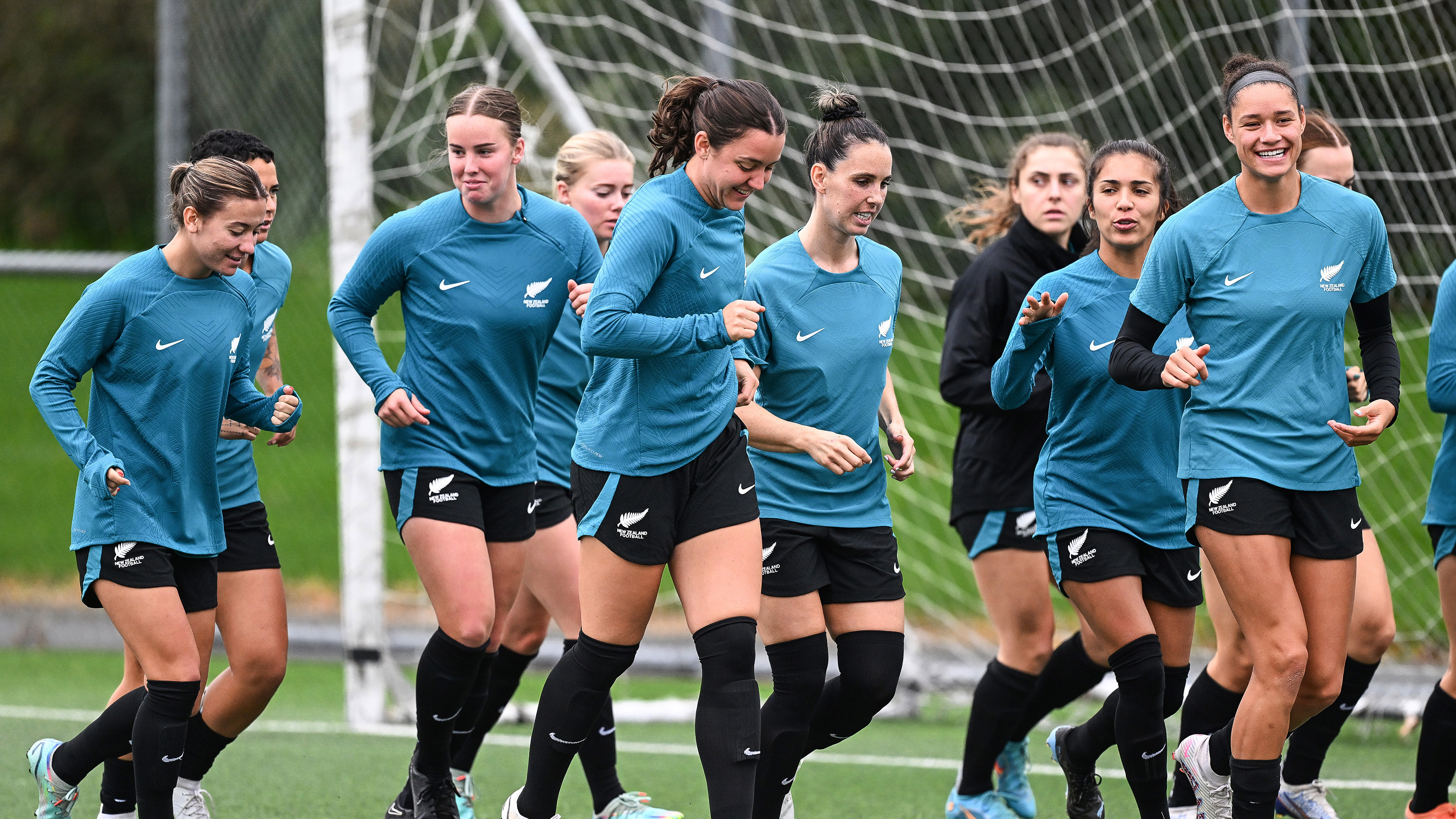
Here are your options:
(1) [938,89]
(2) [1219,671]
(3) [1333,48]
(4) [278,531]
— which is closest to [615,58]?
(1) [938,89]

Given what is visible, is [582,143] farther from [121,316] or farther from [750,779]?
[750,779]

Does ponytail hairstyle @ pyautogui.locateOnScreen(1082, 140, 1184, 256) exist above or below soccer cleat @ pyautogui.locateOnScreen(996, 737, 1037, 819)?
above

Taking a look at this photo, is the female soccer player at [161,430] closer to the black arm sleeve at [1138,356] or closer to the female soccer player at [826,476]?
the female soccer player at [826,476]

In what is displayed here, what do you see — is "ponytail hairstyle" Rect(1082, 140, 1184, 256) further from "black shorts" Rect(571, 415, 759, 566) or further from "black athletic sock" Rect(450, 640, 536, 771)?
"black athletic sock" Rect(450, 640, 536, 771)

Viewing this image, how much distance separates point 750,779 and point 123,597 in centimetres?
172

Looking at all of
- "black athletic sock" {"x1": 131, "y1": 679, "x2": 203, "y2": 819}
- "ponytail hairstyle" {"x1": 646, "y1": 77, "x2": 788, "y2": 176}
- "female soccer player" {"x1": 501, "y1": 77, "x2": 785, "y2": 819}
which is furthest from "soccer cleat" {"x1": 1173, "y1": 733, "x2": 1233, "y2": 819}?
"black athletic sock" {"x1": 131, "y1": 679, "x2": 203, "y2": 819}

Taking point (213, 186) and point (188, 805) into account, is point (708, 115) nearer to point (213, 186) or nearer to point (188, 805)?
point (213, 186)

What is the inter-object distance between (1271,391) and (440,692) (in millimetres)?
2436

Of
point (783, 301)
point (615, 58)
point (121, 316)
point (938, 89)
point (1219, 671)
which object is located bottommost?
point (1219, 671)

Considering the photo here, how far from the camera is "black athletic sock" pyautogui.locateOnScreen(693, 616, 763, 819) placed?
3645 millimetres

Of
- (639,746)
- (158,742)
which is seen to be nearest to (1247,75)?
(158,742)

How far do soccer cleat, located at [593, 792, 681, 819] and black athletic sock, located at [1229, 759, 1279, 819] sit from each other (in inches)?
65.6

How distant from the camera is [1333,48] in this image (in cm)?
698

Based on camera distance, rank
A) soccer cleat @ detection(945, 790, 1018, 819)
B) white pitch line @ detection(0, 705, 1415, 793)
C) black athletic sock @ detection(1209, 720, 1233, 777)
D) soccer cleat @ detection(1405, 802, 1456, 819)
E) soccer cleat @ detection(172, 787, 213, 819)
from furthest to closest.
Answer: white pitch line @ detection(0, 705, 1415, 793), soccer cleat @ detection(945, 790, 1018, 819), soccer cleat @ detection(1405, 802, 1456, 819), soccer cleat @ detection(172, 787, 213, 819), black athletic sock @ detection(1209, 720, 1233, 777)
